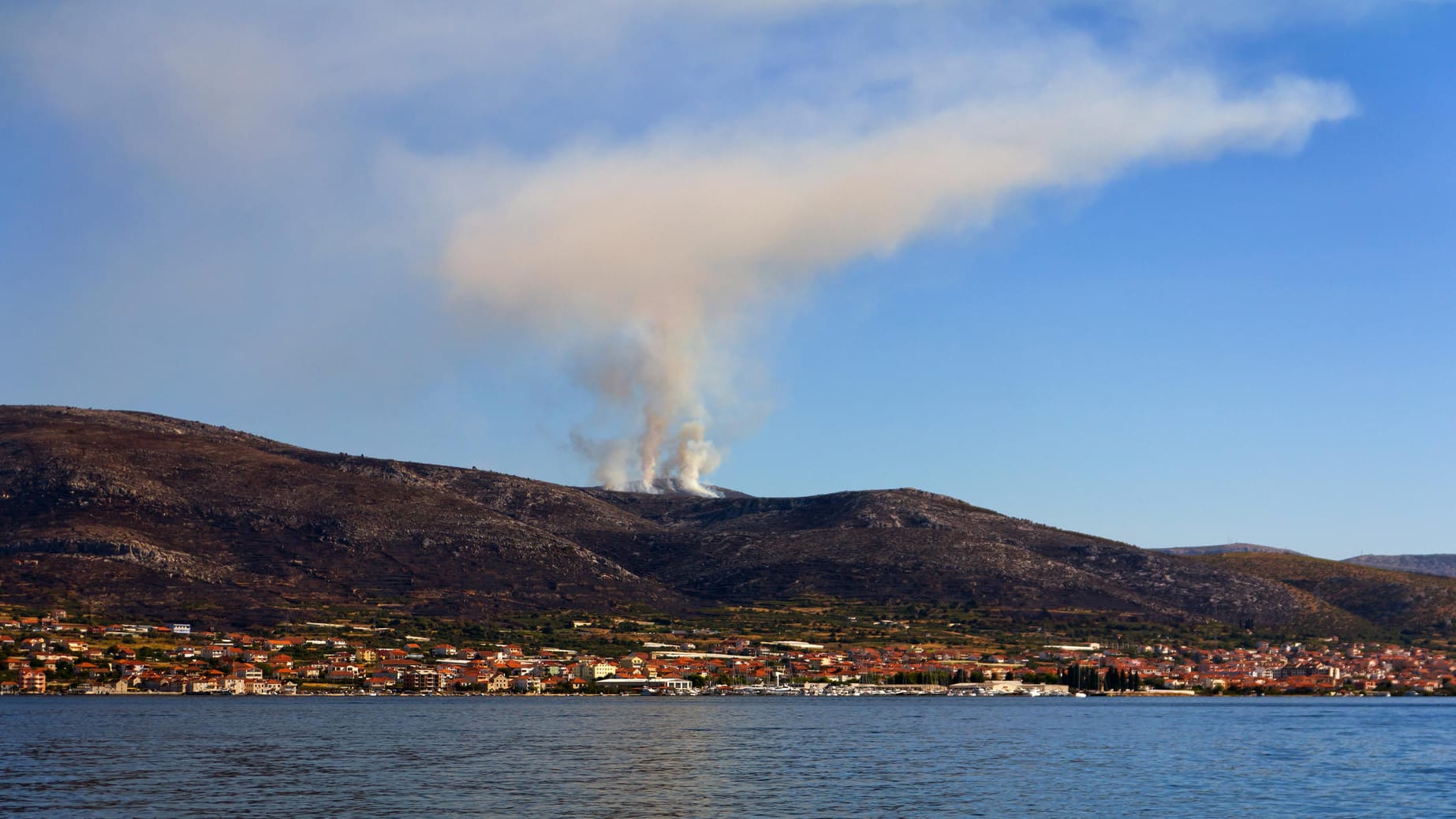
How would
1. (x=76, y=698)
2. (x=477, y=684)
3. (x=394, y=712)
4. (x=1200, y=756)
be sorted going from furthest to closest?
(x=477, y=684) → (x=76, y=698) → (x=394, y=712) → (x=1200, y=756)

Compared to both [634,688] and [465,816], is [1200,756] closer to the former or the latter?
[465,816]

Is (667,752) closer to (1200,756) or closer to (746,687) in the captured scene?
(1200,756)

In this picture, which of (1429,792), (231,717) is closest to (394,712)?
(231,717)

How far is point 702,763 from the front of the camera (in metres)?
86.3


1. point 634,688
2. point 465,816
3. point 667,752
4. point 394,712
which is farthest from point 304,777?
point 634,688

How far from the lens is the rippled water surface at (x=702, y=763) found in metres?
67.8

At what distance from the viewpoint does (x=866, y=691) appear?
198m

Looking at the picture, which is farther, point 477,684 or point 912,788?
point 477,684

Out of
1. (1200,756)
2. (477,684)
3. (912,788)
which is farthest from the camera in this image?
(477,684)

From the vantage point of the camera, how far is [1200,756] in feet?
320

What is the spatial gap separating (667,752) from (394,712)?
5614 centimetres

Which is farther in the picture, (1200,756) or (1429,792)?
(1200,756)

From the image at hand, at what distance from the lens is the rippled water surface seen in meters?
67.8

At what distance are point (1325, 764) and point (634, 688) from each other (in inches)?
4373
